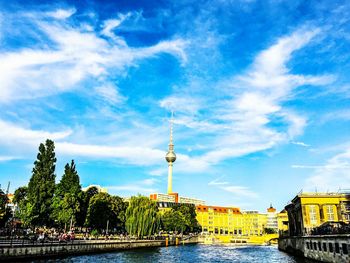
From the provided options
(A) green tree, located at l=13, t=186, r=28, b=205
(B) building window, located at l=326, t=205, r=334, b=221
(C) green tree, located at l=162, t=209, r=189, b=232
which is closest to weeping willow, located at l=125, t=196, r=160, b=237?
(C) green tree, located at l=162, t=209, r=189, b=232

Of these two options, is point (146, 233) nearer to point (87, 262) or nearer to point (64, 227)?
point (64, 227)

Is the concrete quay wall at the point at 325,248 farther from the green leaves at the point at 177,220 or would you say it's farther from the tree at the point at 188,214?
the tree at the point at 188,214

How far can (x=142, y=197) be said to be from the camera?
9569 cm

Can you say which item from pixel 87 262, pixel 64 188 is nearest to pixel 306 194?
pixel 87 262

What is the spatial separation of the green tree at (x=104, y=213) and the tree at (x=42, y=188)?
15.3 meters

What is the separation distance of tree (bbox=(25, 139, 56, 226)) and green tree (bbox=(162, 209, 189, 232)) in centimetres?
6357

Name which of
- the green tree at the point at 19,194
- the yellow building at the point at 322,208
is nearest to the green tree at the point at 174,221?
A: the green tree at the point at 19,194

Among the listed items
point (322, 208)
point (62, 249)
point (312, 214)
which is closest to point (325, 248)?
point (312, 214)

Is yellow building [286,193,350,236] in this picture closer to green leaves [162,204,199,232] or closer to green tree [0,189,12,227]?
green tree [0,189,12,227]

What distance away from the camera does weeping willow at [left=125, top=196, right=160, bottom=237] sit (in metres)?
89.4

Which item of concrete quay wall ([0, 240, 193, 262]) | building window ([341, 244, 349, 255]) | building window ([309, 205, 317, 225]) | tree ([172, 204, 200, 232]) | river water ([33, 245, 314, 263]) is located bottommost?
river water ([33, 245, 314, 263])

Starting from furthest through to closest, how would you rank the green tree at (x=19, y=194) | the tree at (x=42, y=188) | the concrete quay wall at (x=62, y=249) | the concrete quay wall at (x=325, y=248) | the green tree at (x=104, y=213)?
the green tree at (x=19, y=194)
the green tree at (x=104, y=213)
the tree at (x=42, y=188)
the concrete quay wall at (x=62, y=249)
the concrete quay wall at (x=325, y=248)

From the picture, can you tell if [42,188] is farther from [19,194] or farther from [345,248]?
[345,248]

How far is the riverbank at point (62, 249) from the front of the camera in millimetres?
43031
